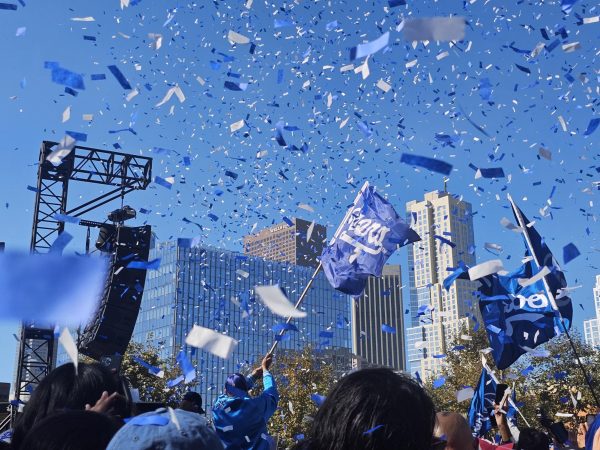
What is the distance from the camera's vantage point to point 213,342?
10.8 feet

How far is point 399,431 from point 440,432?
4.47 ft

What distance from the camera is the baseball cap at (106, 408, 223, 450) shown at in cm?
180

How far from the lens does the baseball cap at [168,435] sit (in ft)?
5.90

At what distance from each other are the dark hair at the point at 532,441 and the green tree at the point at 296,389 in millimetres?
28828

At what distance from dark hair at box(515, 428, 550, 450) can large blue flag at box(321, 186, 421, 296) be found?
9.72 ft

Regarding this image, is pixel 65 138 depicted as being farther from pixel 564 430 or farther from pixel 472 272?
pixel 564 430

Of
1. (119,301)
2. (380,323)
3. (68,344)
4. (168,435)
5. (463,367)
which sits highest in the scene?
(380,323)

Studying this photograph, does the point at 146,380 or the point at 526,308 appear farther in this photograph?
the point at 146,380

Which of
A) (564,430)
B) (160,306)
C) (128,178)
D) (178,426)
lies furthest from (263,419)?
(160,306)

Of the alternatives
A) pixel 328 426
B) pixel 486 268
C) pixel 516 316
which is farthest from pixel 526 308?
pixel 328 426

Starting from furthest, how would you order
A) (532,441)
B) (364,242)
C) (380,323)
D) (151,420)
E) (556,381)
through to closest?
(380,323) < (556,381) < (364,242) < (532,441) < (151,420)

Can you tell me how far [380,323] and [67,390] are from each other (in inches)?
6835

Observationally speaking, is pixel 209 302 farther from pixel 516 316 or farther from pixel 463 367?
pixel 516 316

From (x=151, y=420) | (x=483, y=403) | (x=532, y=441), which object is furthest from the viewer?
(x=483, y=403)
